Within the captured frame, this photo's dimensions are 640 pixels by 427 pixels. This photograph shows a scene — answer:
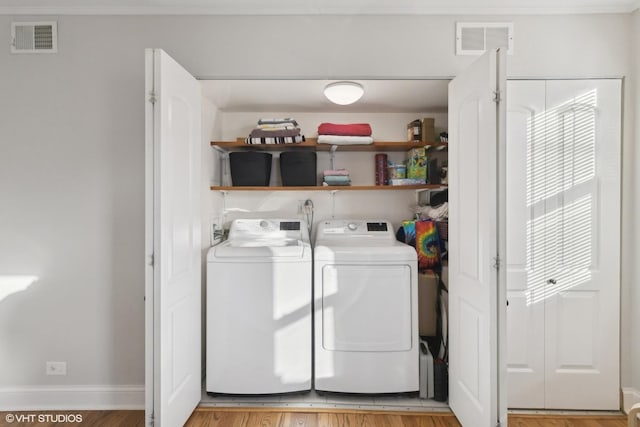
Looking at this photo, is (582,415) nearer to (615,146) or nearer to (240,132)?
(615,146)

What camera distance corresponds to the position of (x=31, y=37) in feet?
7.58

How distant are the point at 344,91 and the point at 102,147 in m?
1.56

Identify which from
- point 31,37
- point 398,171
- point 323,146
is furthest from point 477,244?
point 31,37

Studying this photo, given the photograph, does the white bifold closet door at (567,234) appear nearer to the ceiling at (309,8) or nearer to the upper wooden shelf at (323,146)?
the ceiling at (309,8)

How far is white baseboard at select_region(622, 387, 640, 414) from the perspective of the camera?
7.41ft

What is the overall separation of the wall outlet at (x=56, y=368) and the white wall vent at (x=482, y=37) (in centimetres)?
313

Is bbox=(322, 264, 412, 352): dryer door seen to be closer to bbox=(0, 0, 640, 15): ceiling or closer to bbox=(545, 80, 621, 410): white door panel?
bbox=(545, 80, 621, 410): white door panel

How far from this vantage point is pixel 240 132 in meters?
3.09

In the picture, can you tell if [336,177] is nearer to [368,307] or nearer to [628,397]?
[368,307]

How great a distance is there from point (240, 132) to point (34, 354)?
2064 millimetres

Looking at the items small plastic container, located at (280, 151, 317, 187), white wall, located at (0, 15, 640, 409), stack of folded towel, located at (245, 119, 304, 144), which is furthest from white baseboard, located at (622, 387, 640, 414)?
stack of folded towel, located at (245, 119, 304, 144)

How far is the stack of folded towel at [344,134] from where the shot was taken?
2674 millimetres

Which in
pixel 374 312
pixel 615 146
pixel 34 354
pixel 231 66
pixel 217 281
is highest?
pixel 231 66

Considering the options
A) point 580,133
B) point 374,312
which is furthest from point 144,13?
point 580,133
